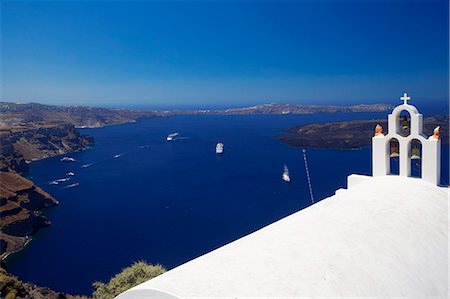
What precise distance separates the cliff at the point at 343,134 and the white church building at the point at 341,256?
2479 inches

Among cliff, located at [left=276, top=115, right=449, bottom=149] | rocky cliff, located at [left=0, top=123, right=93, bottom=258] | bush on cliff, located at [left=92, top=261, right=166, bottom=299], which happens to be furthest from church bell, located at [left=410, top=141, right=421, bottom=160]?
cliff, located at [left=276, top=115, right=449, bottom=149]

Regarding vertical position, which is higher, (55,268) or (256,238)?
(256,238)

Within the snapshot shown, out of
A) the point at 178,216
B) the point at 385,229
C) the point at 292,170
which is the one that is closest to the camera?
the point at 385,229

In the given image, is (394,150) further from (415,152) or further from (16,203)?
(16,203)

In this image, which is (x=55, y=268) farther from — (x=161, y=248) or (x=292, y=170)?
(x=292, y=170)

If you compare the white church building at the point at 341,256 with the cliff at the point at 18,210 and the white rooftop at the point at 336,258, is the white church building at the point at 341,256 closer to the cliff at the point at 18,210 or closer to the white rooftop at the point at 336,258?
the white rooftop at the point at 336,258

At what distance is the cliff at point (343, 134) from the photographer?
7391 cm

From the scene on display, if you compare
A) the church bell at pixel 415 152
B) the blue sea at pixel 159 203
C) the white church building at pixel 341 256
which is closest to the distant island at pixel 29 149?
the blue sea at pixel 159 203

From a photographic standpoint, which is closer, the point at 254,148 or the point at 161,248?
the point at 161,248

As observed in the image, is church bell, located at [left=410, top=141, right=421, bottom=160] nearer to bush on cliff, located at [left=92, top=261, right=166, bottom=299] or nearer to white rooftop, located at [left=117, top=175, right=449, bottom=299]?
white rooftop, located at [left=117, top=175, right=449, bottom=299]

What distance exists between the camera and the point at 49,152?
85.6 metres

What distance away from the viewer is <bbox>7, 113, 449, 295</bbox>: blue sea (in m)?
30.7

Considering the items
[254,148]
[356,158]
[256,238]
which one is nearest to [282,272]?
[256,238]

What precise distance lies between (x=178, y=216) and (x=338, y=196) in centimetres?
3177
